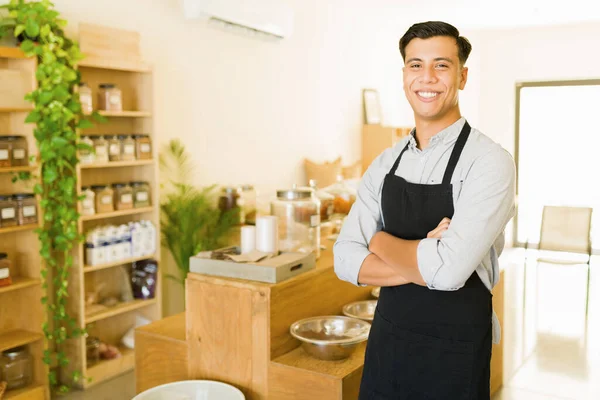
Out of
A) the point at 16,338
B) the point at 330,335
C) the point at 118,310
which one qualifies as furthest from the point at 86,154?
the point at 330,335

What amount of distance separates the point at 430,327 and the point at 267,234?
1.13m

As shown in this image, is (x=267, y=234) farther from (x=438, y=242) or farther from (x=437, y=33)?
(x=437, y=33)

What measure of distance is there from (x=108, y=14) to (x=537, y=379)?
385 centimetres

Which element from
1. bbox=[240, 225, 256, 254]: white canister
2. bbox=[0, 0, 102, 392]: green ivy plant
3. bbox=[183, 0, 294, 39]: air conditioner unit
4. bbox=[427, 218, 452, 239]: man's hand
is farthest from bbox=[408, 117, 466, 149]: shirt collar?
bbox=[183, 0, 294, 39]: air conditioner unit

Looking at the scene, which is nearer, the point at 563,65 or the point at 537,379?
the point at 537,379

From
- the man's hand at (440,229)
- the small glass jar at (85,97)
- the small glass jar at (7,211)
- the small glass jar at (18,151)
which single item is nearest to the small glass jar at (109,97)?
the small glass jar at (85,97)

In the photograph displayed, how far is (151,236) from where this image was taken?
461 cm

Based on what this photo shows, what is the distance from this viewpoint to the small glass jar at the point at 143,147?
4.52 meters

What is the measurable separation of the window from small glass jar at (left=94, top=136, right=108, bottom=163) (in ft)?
22.4

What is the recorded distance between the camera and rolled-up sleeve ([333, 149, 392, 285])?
2.07 m

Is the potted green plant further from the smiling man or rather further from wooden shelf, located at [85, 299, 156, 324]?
the smiling man

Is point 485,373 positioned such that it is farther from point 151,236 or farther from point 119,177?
point 119,177

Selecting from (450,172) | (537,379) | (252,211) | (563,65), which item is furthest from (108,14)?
(563,65)

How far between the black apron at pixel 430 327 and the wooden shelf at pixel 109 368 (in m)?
2.74
